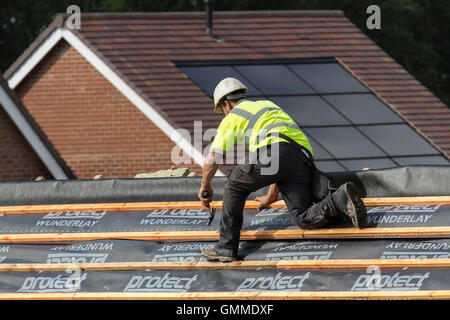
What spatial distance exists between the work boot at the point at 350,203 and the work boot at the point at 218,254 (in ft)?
3.54

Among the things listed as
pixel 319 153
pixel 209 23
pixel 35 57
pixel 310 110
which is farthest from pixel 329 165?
pixel 35 57

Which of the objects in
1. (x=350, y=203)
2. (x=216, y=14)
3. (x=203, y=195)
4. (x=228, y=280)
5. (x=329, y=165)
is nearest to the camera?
(x=350, y=203)

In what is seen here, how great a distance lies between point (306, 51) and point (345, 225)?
37.9 ft

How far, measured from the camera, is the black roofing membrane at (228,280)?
7548 mm

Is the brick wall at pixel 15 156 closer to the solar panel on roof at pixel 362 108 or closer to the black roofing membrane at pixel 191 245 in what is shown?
the black roofing membrane at pixel 191 245

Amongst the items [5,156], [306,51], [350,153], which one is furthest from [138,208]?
[306,51]

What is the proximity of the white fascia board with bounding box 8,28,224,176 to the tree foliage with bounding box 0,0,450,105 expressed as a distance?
12699 mm

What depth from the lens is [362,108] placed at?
1836 cm

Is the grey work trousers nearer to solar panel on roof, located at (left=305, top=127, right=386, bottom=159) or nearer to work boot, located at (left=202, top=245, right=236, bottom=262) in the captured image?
work boot, located at (left=202, top=245, right=236, bottom=262)

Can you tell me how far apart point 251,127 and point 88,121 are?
10.9m

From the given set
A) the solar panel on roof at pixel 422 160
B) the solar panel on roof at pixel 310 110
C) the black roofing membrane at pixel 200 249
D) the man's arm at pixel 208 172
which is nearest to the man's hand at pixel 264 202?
the black roofing membrane at pixel 200 249

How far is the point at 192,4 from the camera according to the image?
34.1 m

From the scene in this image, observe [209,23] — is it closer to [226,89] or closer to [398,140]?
[398,140]

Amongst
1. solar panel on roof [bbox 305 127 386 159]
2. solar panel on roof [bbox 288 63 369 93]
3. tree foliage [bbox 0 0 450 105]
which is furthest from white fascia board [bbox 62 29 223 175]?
tree foliage [bbox 0 0 450 105]
